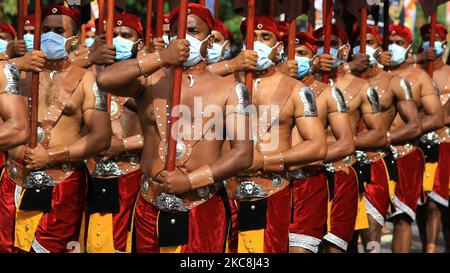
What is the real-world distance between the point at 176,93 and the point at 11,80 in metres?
1.29

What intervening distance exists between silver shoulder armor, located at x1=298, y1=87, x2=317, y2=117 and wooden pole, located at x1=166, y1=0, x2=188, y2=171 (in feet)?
5.51

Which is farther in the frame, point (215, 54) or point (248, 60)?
point (215, 54)

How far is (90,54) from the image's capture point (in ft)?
33.7

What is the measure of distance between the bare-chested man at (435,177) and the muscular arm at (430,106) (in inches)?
32.2

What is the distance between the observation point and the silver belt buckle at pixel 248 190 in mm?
9438

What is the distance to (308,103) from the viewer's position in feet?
31.2

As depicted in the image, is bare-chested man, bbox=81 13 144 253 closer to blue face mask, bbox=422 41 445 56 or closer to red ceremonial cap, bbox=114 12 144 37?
red ceremonial cap, bbox=114 12 144 37

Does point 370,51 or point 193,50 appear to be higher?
point 193,50

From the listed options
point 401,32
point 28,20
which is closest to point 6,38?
point 28,20

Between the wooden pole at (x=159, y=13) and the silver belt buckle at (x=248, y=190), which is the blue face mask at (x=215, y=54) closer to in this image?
the wooden pole at (x=159, y=13)

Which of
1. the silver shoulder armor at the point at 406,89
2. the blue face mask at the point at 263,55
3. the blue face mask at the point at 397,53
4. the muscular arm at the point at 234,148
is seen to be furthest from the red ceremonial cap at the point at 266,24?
the blue face mask at the point at 397,53

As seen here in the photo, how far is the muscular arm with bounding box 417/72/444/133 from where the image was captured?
43.1 feet

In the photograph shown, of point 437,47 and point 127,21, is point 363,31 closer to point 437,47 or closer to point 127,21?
point 127,21

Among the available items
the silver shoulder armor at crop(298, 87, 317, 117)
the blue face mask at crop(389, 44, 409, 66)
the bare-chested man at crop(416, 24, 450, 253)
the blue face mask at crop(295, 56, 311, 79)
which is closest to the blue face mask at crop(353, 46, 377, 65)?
the blue face mask at crop(389, 44, 409, 66)
